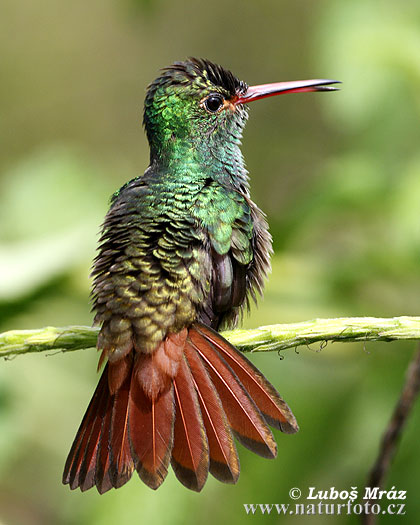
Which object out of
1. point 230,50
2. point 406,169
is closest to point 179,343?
point 406,169

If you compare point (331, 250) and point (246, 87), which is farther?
point (331, 250)

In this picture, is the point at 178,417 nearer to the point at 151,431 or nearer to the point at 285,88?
the point at 151,431

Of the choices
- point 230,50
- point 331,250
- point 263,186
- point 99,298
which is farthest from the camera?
point 230,50

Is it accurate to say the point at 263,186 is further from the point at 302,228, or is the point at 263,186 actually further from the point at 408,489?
the point at 408,489

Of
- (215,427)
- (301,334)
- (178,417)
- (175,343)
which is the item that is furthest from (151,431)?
(301,334)

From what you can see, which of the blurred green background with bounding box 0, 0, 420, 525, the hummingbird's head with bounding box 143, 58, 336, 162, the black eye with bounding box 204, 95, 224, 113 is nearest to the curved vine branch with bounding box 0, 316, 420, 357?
the blurred green background with bounding box 0, 0, 420, 525

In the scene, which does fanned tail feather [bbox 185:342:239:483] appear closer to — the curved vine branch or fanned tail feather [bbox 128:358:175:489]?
fanned tail feather [bbox 128:358:175:489]

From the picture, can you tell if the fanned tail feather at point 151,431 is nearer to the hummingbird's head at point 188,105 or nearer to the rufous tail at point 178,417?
the rufous tail at point 178,417
